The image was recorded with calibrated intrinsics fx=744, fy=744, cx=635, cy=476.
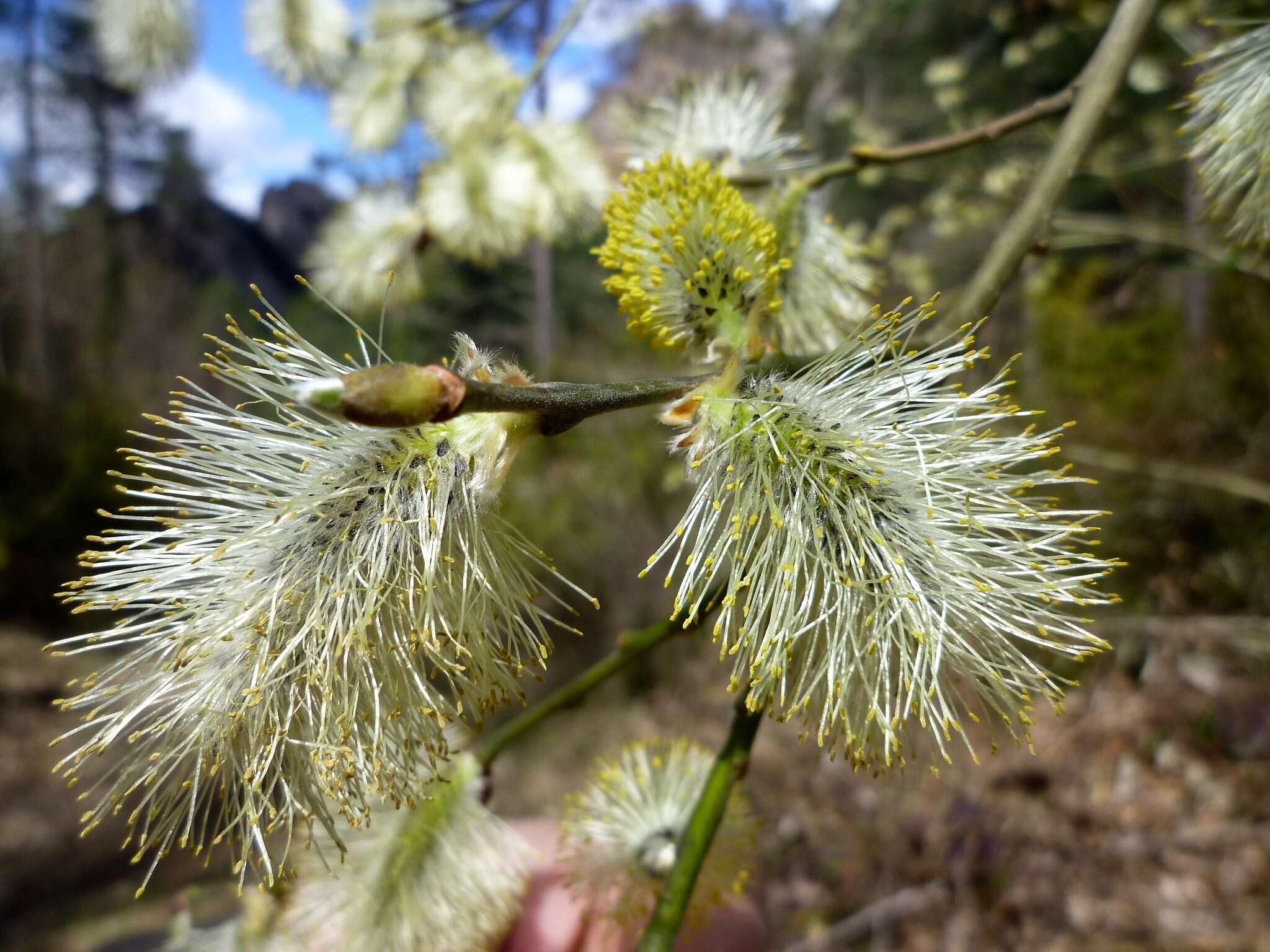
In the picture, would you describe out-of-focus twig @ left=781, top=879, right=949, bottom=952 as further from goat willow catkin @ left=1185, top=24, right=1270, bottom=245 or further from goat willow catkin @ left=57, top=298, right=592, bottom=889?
goat willow catkin @ left=57, top=298, right=592, bottom=889

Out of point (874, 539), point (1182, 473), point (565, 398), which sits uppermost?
point (565, 398)

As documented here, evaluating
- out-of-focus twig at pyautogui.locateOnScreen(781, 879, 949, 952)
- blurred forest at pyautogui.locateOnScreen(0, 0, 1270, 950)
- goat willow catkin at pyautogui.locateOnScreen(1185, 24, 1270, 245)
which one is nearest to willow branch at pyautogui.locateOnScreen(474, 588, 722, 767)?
blurred forest at pyautogui.locateOnScreen(0, 0, 1270, 950)

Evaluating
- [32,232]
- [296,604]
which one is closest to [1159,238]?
[296,604]

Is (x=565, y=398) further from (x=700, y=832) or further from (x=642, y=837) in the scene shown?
(x=642, y=837)

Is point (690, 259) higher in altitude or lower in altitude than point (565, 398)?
higher

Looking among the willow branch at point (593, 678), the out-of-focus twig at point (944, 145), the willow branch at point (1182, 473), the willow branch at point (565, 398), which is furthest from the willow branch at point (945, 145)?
the willow branch at point (1182, 473)

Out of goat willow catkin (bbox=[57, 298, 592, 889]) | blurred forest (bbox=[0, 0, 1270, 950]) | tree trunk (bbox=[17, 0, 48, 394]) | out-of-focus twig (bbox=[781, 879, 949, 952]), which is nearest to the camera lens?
goat willow catkin (bbox=[57, 298, 592, 889])

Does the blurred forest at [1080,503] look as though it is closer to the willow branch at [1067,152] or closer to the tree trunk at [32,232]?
the willow branch at [1067,152]
